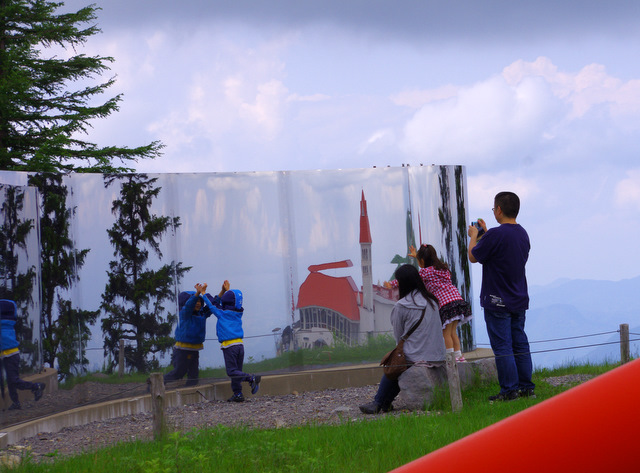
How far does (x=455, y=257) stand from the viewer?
10.8 m

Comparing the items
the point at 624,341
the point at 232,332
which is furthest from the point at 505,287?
the point at 232,332

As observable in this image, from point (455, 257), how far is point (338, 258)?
5.92 ft

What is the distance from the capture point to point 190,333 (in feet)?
32.2

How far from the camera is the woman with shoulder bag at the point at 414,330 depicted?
746 centimetres

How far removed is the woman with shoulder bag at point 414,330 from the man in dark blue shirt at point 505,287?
1.80 feet

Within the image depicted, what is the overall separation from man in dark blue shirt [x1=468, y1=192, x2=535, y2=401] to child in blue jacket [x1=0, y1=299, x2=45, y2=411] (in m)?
5.10

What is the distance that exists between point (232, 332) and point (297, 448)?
4.19 m

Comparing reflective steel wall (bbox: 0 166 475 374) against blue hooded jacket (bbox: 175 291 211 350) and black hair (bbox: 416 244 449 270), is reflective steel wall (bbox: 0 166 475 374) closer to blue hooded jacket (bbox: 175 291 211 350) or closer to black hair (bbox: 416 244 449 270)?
blue hooded jacket (bbox: 175 291 211 350)

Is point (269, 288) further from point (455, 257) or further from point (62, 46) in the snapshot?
point (62, 46)

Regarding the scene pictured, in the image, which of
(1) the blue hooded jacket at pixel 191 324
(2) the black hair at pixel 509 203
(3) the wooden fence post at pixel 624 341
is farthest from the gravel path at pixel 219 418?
(3) the wooden fence post at pixel 624 341

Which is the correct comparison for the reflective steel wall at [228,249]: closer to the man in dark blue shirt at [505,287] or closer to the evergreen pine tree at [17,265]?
the evergreen pine tree at [17,265]

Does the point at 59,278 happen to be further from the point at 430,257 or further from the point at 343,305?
the point at 430,257

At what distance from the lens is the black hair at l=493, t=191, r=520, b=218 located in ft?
23.9

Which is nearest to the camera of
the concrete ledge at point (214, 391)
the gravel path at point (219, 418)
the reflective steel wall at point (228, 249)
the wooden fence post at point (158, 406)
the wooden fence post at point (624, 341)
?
the wooden fence post at point (158, 406)
